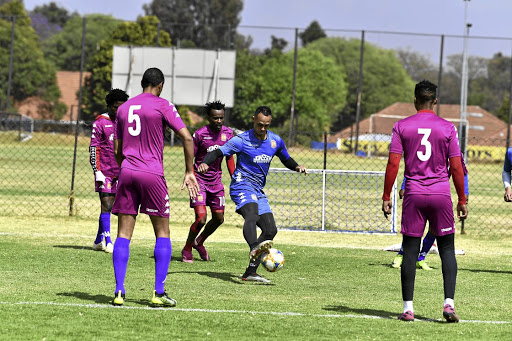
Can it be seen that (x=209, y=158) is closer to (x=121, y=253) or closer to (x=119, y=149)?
(x=119, y=149)

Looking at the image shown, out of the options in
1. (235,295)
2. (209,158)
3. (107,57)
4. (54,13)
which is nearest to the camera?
(235,295)

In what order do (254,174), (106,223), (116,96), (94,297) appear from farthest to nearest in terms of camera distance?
(106,223) → (116,96) → (254,174) → (94,297)

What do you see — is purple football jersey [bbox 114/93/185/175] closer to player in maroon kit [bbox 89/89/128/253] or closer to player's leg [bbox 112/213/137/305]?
player's leg [bbox 112/213/137/305]

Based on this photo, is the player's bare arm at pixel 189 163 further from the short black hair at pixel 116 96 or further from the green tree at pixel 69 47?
the green tree at pixel 69 47

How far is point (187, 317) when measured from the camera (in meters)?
7.67

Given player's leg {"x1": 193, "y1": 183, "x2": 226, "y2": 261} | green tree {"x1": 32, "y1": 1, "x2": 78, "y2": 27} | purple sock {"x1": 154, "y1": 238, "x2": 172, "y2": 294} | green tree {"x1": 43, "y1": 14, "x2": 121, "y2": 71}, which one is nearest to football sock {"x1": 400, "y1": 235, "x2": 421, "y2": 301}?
purple sock {"x1": 154, "y1": 238, "x2": 172, "y2": 294}

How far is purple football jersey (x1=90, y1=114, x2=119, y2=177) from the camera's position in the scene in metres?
12.2

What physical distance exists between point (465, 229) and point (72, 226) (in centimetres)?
797

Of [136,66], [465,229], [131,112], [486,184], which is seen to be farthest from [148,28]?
[131,112]

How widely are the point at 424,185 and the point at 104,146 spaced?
5.67 metres

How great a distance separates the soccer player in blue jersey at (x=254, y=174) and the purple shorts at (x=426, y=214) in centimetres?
247

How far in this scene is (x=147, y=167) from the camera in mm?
8023

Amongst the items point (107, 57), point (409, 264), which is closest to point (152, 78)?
point (409, 264)

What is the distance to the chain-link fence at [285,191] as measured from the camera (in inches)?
727
